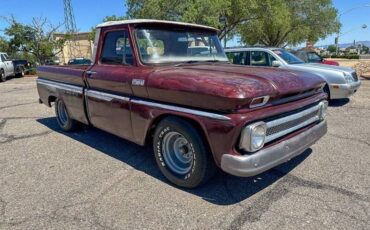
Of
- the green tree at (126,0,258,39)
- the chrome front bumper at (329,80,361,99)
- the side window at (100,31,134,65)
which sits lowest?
the chrome front bumper at (329,80,361,99)

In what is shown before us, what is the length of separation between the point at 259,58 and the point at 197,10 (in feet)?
42.7

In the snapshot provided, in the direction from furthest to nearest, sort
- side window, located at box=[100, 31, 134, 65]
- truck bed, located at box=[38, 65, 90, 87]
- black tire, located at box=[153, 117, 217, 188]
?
truck bed, located at box=[38, 65, 90, 87], side window, located at box=[100, 31, 134, 65], black tire, located at box=[153, 117, 217, 188]

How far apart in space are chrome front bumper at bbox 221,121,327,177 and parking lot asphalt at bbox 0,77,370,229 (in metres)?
0.45

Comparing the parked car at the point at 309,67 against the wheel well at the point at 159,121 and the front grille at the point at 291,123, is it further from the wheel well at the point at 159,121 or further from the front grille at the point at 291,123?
the wheel well at the point at 159,121

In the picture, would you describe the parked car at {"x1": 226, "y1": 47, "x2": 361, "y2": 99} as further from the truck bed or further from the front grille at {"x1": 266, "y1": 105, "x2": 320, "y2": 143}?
the truck bed

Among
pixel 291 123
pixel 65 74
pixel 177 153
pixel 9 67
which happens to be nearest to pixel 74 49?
pixel 9 67

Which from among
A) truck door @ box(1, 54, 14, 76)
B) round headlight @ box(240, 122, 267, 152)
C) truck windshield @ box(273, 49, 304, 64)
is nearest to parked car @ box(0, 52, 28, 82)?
truck door @ box(1, 54, 14, 76)

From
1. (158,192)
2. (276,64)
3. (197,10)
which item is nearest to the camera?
(158,192)

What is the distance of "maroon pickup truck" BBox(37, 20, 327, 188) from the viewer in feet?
9.59

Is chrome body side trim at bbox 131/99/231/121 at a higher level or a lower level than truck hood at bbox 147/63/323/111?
lower

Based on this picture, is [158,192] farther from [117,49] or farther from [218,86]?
[117,49]

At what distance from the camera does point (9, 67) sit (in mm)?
20016

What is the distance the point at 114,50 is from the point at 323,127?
115 inches

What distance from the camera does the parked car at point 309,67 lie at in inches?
312
